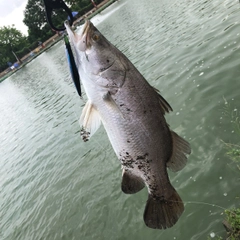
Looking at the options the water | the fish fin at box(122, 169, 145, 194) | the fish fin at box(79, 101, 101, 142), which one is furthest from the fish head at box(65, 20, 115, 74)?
the water

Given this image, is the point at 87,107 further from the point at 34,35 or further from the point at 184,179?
the point at 34,35

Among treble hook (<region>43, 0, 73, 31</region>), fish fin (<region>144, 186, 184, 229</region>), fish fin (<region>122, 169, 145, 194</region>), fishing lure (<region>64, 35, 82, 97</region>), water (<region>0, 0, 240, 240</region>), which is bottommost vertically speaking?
water (<region>0, 0, 240, 240</region>)

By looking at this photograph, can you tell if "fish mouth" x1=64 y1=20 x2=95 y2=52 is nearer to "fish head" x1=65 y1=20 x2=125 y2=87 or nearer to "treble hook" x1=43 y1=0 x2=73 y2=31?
"fish head" x1=65 y1=20 x2=125 y2=87

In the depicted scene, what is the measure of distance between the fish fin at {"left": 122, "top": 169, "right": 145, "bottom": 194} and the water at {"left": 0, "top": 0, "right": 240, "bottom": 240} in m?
3.13

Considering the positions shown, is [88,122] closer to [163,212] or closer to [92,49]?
[92,49]

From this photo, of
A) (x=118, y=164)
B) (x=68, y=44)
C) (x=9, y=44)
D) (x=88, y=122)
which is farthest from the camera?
(x=9, y=44)

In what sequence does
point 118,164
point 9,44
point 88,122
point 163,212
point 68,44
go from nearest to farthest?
point 68,44
point 88,122
point 163,212
point 118,164
point 9,44

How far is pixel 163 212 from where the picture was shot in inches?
117

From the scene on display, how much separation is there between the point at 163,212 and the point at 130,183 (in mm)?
461

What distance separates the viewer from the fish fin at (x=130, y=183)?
3.02 metres

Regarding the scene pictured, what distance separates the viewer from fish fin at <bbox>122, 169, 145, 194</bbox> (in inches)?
119

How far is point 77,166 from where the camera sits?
10773 millimetres

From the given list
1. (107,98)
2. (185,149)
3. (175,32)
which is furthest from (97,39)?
(175,32)

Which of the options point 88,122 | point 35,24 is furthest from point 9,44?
point 88,122
